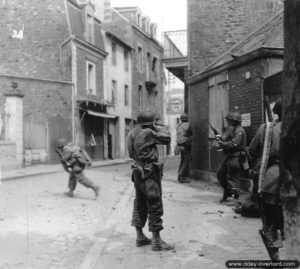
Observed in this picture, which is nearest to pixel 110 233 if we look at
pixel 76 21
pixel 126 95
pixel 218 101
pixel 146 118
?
pixel 146 118

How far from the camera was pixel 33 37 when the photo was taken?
2761 centimetres

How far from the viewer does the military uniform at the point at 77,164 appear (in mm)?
10438

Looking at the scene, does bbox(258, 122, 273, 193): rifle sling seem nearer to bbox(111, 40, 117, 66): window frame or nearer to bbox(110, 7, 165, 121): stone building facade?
bbox(111, 40, 117, 66): window frame

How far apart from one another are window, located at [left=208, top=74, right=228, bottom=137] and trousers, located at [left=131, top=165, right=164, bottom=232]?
19.6ft

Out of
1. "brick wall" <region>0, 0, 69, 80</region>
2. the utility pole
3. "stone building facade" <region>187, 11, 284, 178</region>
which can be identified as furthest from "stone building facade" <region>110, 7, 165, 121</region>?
the utility pole

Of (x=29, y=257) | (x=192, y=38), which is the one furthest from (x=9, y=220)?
(x=192, y=38)

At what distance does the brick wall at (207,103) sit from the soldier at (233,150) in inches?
39.4

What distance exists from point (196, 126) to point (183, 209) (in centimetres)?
577

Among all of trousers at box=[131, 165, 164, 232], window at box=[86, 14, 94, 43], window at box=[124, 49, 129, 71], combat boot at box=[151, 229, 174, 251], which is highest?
window at box=[86, 14, 94, 43]

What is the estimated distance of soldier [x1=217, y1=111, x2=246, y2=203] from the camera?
8.85 meters

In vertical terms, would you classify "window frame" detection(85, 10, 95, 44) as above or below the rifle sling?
above

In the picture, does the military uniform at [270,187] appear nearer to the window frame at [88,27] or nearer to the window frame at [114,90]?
the window frame at [88,27]

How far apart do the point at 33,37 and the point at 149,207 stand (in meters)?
23.4

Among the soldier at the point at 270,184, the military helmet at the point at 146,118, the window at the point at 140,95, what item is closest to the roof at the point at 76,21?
the window at the point at 140,95
